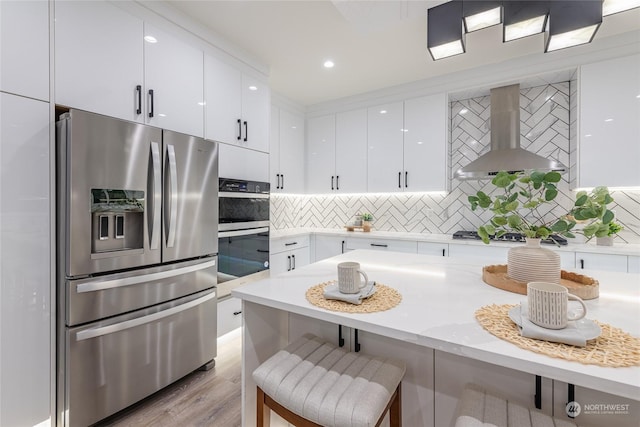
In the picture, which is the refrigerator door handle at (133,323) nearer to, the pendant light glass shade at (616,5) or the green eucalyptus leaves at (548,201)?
the green eucalyptus leaves at (548,201)

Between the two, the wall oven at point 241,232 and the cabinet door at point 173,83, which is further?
→ the wall oven at point 241,232

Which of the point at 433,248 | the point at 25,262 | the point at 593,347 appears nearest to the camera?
the point at 593,347

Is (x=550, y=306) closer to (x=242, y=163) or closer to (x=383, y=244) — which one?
(x=242, y=163)

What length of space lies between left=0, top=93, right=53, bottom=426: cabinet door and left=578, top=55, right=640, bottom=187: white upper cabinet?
12.8 feet

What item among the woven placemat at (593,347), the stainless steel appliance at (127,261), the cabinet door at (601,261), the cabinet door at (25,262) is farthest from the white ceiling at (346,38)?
the woven placemat at (593,347)

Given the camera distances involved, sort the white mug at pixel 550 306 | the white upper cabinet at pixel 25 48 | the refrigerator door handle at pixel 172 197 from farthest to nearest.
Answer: the refrigerator door handle at pixel 172 197, the white upper cabinet at pixel 25 48, the white mug at pixel 550 306

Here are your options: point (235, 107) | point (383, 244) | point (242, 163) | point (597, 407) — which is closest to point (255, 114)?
point (235, 107)

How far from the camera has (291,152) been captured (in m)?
3.92

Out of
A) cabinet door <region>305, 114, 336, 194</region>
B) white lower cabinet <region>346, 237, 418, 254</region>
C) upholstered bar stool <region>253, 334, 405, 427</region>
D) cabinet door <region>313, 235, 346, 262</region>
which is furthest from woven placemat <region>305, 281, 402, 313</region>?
cabinet door <region>305, 114, 336, 194</region>

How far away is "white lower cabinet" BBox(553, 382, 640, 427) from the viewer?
816 millimetres

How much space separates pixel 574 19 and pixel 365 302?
2086mm

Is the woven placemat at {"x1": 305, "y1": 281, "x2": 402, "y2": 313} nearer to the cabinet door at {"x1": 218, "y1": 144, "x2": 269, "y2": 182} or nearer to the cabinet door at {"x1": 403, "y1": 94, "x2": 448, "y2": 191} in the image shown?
the cabinet door at {"x1": 218, "y1": 144, "x2": 269, "y2": 182}

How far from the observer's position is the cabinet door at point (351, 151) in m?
3.73

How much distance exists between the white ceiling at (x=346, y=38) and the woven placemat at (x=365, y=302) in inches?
68.5
